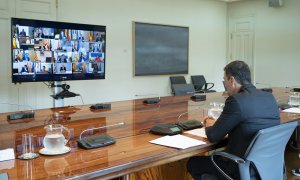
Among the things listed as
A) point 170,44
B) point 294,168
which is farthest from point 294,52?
point 294,168

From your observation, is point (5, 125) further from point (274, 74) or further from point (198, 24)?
point (274, 74)

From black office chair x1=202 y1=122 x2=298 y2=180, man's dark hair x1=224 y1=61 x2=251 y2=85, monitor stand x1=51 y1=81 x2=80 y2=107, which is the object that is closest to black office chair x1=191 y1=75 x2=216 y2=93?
monitor stand x1=51 y1=81 x2=80 y2=107

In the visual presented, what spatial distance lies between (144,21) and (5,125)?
4191mm

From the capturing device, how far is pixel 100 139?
1.67m

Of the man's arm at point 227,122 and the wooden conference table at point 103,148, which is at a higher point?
the man's arm at point 227,122

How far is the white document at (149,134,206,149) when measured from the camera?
1.63m

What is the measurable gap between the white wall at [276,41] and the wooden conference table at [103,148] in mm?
4429

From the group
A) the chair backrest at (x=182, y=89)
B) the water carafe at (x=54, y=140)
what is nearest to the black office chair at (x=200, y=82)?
the chair backrest at (x=182, y=89)

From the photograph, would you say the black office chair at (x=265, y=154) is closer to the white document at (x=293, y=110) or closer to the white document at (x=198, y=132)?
the white document at (x=198, y=132)

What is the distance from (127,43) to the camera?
5684 millimetres

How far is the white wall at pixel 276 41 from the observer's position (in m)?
6.38

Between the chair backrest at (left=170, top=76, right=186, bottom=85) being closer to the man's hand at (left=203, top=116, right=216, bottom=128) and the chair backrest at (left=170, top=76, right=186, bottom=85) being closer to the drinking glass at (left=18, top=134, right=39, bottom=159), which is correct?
the man's hand at (left=203, top=116, right=216, bottom=128)

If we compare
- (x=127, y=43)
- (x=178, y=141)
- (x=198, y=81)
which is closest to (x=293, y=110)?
(x=178, y=141)

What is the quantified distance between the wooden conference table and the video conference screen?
712 mm
